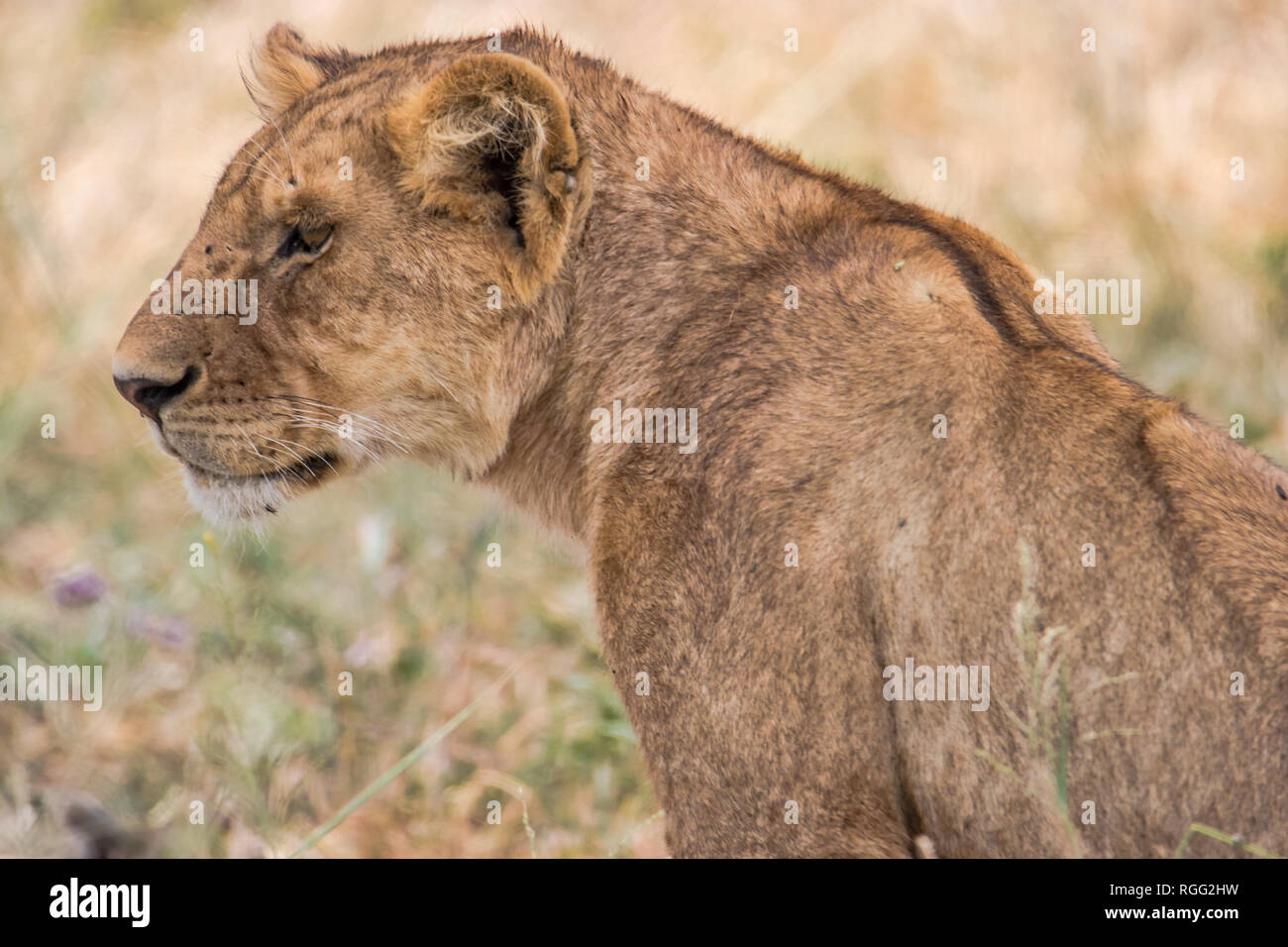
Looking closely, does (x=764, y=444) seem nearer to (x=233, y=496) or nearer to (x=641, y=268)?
(x=641, y=268)

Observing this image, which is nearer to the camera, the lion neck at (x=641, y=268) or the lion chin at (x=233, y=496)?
the lion neck at (x=641, y=268)

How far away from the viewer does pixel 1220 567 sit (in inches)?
119

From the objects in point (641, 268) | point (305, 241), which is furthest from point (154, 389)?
point (641, 268)

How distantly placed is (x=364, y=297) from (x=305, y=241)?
0.22 metres

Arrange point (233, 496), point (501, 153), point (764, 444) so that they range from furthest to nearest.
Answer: point (233, 496), point (501, 153), point (764, 444)

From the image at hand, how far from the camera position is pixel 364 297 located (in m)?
3.68

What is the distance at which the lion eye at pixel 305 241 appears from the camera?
3699 millimetres

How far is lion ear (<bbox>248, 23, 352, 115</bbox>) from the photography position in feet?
14.0

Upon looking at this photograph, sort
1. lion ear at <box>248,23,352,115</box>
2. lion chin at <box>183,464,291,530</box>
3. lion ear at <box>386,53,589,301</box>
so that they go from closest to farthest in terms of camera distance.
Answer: lion ear at <box>386,53,589,301</box> < lion chin at <box>183,464,291,530</box> < lion ear at <box>248,23,352,115</box>

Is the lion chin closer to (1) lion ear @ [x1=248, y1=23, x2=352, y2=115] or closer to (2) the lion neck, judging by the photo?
(2) the lion neck

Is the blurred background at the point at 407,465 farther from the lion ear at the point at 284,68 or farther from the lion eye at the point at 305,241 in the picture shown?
the lion eye at the point at 305,241

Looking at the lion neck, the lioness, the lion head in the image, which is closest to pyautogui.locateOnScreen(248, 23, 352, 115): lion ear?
the lioness

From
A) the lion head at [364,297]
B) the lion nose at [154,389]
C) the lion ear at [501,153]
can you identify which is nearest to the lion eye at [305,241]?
the lion head at [364,297]

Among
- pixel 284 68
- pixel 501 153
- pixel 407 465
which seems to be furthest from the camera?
pixel 407 465
